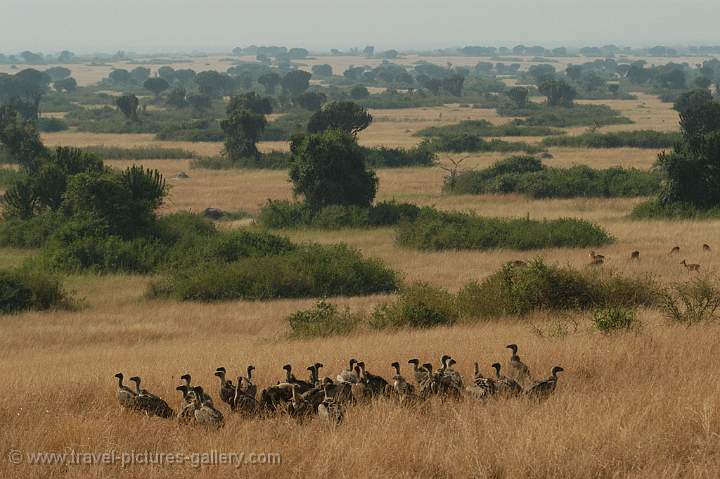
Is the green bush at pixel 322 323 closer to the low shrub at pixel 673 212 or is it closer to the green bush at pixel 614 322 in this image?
→ the green bush at pixel 614 322

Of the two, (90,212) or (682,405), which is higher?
(682,405)

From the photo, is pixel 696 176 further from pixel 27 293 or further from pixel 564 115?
pixel 564 115

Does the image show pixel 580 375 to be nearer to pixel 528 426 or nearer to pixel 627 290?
pixel 528 426

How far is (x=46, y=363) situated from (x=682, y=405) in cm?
1219

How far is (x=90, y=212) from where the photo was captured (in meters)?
37.2

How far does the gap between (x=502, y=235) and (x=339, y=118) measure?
43.6 m

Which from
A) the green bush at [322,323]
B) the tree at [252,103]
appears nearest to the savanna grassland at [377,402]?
the green bush at [322,323]

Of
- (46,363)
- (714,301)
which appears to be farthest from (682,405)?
(46,363)

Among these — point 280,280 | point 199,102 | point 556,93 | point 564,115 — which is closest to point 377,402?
point 280,280

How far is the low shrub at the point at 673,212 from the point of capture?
4250cm

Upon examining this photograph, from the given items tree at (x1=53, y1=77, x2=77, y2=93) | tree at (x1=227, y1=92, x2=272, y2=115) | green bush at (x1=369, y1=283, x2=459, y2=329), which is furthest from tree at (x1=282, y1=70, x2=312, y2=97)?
green bush at (x1=369, y1=283, x2=459, y2=329)

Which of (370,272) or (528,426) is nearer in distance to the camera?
(528,426)

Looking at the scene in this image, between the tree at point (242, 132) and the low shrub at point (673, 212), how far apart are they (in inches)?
1374

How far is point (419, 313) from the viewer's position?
21.5 m
